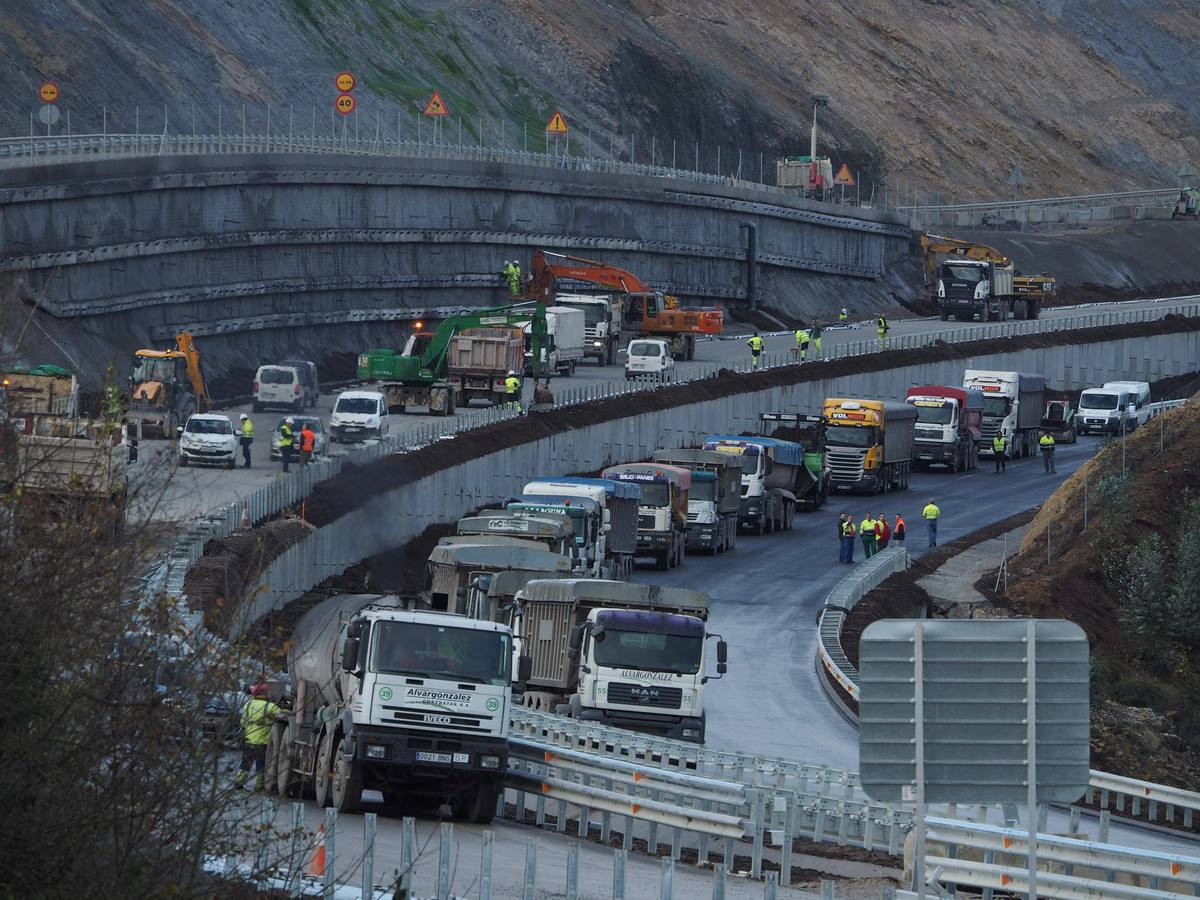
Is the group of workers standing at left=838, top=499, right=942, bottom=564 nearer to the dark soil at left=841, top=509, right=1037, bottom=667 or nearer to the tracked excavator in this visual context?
the dark soil at left=841, top=509, right=1037, bottom=667

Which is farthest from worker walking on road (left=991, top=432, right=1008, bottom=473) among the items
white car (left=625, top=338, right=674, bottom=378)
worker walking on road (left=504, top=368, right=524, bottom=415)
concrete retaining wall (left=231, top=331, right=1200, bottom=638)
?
worker walking on road (left=504, top=368, right=524, bottom=415)

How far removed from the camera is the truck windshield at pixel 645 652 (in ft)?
97.6

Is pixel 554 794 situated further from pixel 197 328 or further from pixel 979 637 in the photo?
pixel 197 328

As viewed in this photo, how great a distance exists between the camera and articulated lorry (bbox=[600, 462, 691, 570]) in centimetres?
5056

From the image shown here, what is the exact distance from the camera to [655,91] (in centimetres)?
12094

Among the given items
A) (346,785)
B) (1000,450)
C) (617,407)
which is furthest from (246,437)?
(1000,450)

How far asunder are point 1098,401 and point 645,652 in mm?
53826

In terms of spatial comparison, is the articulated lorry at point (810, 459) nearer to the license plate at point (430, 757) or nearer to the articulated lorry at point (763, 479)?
the articulated lorry at point (763, 479)

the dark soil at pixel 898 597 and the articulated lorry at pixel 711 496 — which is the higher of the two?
the articulated lorry at pixel 711 496

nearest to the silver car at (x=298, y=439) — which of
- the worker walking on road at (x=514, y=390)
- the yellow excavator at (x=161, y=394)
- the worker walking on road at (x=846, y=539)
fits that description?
the yellow excavator at (x=161, y=394)

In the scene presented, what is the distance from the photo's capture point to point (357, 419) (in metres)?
54.8

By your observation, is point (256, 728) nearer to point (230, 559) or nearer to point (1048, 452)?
point (230, 559)

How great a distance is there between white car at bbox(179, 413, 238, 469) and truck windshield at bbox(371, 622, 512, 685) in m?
25.7

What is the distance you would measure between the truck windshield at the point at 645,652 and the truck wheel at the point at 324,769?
6.23m
